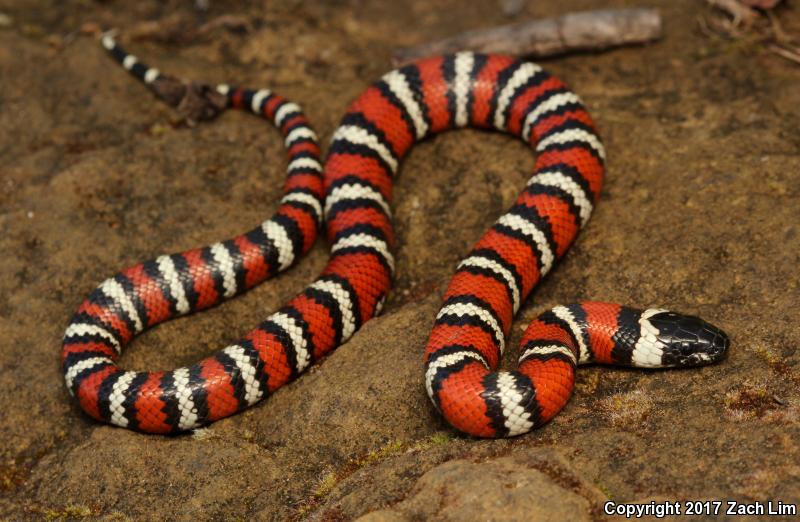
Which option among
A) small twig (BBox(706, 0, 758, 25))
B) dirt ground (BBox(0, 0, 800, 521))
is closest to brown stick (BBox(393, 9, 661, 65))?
dirt ground (BBox(0, 0, 800, 521))

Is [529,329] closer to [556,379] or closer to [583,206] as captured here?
[556,379]

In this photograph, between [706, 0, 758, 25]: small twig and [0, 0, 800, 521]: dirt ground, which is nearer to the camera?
[0, 0, 800, 521]: dirt ground

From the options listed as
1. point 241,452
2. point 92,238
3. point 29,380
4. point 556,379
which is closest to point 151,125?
point 92,238

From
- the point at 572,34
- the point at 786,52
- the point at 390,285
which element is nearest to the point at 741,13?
the point at 786,52

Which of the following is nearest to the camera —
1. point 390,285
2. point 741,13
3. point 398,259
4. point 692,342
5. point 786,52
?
point 692,342

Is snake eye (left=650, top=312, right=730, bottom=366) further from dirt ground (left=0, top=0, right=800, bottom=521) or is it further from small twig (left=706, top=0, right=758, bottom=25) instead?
small twig (left=706, top=0, right=758, bottom=25)

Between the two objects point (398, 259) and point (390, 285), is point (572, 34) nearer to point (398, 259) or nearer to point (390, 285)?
point (398, 259)
